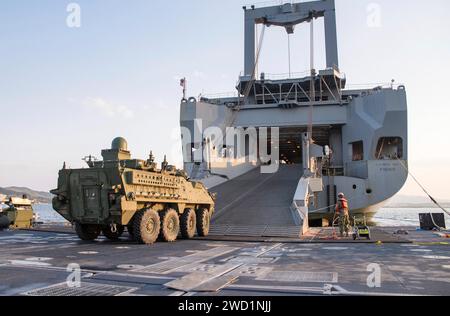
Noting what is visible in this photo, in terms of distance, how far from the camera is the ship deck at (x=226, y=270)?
5613mm

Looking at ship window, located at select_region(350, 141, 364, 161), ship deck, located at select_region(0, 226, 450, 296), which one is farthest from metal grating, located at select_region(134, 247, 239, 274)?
ship window, located at select_region(350, 141, 364, 161)

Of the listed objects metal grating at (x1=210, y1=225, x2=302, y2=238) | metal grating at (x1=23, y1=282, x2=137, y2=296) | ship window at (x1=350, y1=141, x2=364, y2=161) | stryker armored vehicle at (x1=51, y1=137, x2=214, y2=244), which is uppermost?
ship window at (x1=350, y1=141, x2=364, y2=161)

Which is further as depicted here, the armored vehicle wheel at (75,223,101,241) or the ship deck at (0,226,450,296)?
the armored vehicle wheel at (75,223,101,241)

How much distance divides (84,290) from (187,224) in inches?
364

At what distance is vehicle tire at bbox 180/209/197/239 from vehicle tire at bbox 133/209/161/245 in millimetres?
1728

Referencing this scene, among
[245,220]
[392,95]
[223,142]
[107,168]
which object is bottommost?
[245,220]

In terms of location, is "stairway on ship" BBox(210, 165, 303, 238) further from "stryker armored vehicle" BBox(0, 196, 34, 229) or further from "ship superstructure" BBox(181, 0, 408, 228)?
"stryker armored vehicle" BBox(0, 196, 34, 229)

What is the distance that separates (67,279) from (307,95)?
28940mm

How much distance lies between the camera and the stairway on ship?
1595 cm

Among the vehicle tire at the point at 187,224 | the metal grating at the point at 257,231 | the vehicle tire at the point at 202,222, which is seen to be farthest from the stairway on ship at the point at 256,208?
the vehicle tire at the point at 187,224

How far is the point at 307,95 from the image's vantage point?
33062 mm

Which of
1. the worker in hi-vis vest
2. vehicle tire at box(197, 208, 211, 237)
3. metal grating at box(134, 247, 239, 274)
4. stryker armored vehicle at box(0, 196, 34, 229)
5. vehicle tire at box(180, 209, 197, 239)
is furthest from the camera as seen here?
stryker armored vehicle at box(0, 196, 34, 229)
